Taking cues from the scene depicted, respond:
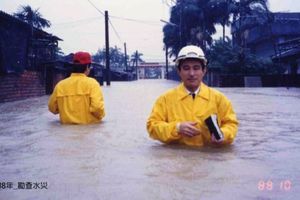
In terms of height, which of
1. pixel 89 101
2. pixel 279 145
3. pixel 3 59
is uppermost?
pixel 3 59

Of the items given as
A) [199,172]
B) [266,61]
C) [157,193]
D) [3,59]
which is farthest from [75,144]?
[266,61]

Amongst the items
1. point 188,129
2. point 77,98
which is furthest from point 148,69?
point 188,129

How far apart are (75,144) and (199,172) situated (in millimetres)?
1991

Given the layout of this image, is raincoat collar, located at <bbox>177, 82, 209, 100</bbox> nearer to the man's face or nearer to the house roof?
the man's face

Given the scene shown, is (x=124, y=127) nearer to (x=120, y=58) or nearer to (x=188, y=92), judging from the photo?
(x=188, y=92)

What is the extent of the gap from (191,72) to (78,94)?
2.76 meters

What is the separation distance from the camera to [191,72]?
4414mm

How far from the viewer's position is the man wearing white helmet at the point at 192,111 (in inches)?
172

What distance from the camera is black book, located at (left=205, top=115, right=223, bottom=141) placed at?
4211mm

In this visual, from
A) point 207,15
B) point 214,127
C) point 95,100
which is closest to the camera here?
point 214,127

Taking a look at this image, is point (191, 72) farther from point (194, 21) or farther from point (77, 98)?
point (194, 21)

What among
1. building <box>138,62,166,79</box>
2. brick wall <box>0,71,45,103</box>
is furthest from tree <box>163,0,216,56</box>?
building <box>138,62,166,79</box>

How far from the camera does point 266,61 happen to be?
31.5 m

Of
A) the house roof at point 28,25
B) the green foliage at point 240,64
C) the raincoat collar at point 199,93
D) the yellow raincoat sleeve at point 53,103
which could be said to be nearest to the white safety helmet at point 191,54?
the raincoat collar at point 199,93
